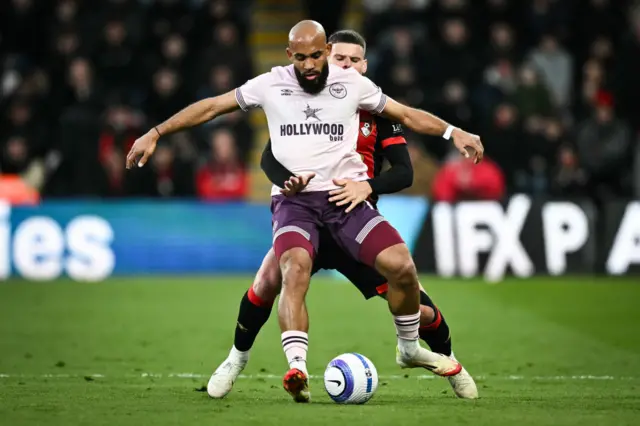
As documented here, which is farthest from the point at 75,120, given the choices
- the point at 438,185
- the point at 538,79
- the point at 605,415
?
the point at 605,415

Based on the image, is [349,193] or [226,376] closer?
[349,193]

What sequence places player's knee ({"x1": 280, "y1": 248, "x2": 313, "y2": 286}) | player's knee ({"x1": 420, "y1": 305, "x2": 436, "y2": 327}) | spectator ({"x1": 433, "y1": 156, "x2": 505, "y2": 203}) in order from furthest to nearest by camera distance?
spectator ({"x1": 433, "y1": 156, "x2": 505, "y2": 203}) < player's knee ({"x1": 420, "y1": 305, "x2": 436, "y2": 327}) < player's knee ({"x1": 280, "y1": 248, "x2": 313, "y2": 286})

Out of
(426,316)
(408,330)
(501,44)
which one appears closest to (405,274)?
(408,330)

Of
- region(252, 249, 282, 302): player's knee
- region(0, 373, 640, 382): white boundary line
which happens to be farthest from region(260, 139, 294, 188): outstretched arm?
region(0, 373, 640, 382): white boundary line

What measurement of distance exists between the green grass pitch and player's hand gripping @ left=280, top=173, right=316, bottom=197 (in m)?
1.27

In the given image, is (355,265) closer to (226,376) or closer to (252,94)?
(226,376)

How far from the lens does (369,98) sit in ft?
26.1

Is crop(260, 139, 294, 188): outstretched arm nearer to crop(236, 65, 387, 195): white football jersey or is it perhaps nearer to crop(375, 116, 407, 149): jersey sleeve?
crop(236, 65, 387, 195): white football jersey

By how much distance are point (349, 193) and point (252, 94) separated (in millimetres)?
855

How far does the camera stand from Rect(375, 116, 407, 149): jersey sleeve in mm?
8266

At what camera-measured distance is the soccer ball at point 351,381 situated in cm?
757

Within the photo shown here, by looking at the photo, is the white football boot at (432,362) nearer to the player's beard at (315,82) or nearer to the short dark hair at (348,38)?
the player's beard at (315,82)

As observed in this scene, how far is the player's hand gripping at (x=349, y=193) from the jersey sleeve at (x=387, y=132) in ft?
1.58

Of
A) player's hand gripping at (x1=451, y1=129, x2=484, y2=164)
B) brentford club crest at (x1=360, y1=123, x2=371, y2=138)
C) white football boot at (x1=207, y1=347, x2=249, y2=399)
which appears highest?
brentford club crest at (x1=360, y1=123, x2=371, y2=138)
